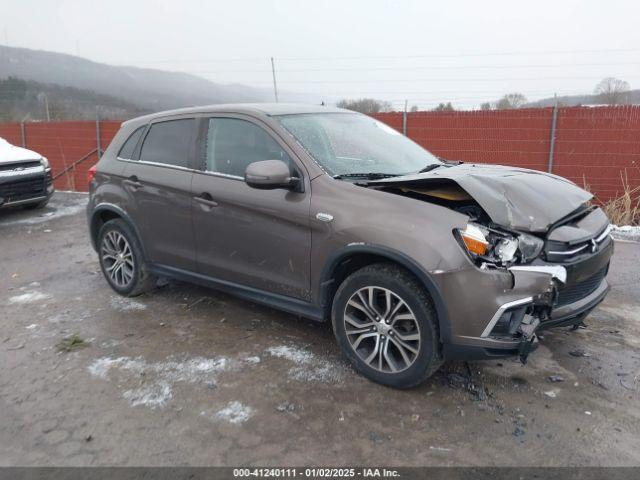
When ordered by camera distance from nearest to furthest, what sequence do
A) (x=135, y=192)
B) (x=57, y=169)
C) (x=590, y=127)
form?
(x=135, y=192) → (x=590, y=127) → (x=57, y=169)

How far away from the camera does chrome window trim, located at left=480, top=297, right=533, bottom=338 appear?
281cm

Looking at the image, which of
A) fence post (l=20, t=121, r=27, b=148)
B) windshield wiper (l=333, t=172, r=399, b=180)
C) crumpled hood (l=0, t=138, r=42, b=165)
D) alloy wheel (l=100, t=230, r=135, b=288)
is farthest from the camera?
fence post (l=20, t=121, r=27, b=148)

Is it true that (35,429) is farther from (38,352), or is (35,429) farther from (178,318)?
(178,318)

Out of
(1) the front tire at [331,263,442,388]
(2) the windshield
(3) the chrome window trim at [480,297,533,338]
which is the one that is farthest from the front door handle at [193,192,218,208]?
(3) the chrome window trim at [480,297,533,338]

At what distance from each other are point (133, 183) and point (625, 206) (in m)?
7.35

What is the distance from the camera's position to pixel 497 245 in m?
2.95

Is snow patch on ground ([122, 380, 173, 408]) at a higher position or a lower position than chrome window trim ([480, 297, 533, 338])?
lower

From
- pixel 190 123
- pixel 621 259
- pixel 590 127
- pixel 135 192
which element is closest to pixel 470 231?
pixel 190 123

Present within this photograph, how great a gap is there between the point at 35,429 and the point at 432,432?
2237 millimetres

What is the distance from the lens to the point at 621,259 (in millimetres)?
6098

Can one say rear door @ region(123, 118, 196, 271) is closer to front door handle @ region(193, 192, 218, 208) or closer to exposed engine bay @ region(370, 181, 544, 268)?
front door handle @ region(193, 192, 218, 208)

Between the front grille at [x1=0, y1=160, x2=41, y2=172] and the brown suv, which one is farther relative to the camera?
the front grille at [x1=0, y1=160, x2=41, y2=172]

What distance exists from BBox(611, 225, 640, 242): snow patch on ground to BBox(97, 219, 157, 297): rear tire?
20.4ft

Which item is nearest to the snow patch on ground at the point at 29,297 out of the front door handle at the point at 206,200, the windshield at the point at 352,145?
the front door handle at the point at 206,200
